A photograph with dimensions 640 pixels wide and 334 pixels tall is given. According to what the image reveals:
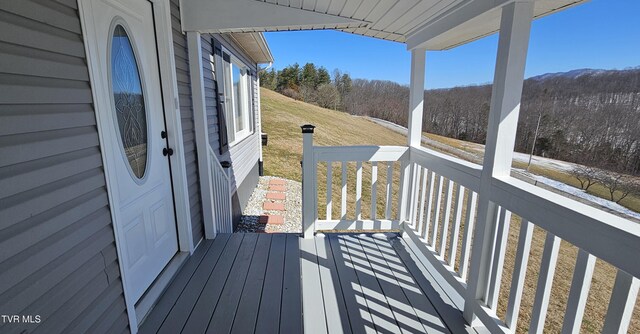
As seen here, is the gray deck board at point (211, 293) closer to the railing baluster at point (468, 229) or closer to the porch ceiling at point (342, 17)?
the railing baluster at point (468, 229)

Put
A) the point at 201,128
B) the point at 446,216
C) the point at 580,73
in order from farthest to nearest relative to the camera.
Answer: the point at 201,128, the point at 446,216, the point at 580,73

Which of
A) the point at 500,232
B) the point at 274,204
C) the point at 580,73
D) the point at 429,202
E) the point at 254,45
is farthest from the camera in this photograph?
the point at 274,204

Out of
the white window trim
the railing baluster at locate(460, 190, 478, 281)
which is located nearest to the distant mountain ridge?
the railing baluster at locate(460, 190, 478, 281)

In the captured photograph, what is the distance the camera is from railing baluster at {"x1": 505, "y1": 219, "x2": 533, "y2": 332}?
148 centimetres

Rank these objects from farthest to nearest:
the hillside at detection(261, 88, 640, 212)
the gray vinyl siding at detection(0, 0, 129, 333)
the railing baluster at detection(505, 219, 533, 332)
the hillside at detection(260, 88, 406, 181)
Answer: the hillside at detection(260, 88, 406, 181) → the railing baluster at detection(505, 219, 533, 332) → the hillside at detection(261, 88, 640, 212) → the gray vinyl siding at detection(0, 0, 129, 333)

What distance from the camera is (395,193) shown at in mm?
7855

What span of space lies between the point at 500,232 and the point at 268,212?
416 cm

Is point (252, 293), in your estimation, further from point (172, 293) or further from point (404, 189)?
point (404, 189)

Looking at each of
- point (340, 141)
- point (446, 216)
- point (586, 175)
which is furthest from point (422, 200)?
point (340, 141)

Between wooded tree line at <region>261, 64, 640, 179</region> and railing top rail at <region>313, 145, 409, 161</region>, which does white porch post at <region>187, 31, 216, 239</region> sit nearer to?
railing top rail at <region>313, 145, 409, 161</region>

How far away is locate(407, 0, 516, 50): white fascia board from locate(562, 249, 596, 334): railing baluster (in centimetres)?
129

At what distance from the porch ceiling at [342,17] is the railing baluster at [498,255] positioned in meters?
1.31

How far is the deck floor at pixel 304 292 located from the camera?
1.79m

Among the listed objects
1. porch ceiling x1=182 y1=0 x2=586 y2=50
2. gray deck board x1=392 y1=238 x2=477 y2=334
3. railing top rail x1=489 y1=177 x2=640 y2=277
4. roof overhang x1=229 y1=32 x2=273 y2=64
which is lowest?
gray deck board x1=392 y1=238 x2=477 y2=334
